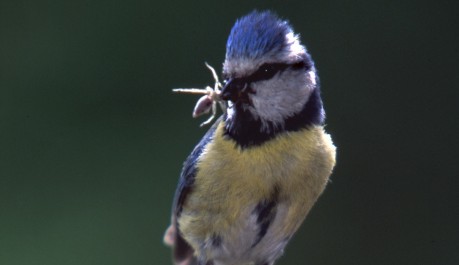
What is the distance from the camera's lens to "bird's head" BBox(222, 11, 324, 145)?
7.86ft

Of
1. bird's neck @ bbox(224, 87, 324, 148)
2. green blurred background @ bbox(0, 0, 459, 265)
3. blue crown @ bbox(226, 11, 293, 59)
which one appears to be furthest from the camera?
green blurred background @ bbox(0, 0, 459, 265)

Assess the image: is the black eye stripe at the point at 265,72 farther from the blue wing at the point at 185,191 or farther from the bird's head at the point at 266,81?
the blue wing at the point at 185,191

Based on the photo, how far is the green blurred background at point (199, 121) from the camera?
416 centimetres

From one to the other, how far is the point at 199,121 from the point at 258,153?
179 centimetres

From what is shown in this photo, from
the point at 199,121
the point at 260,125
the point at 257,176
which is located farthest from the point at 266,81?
the point at 199,121

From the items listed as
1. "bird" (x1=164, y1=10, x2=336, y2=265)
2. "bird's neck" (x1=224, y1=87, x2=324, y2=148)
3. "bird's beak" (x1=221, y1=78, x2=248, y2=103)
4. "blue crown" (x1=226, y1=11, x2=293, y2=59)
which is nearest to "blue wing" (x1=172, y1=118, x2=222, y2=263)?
"bird" (x1=164, y1=10, x2=336, y2=265)

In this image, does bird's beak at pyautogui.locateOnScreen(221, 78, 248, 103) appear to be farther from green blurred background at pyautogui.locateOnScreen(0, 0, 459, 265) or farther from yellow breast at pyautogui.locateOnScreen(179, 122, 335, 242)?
green blurred background at pyautogui.locateOnScreen(0, 0, 459, 265)

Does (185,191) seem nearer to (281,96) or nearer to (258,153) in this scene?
(258,153)

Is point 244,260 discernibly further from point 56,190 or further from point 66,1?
point 66,1

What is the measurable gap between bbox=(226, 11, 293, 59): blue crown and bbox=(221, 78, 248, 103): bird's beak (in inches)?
2.5

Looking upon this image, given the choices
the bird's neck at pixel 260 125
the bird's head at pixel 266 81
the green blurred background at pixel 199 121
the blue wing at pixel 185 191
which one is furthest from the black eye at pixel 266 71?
the green blurred background at pixel 199 121

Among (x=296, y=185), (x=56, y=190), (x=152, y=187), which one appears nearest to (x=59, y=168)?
(x=56, y=190)

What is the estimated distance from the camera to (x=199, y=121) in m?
4.32

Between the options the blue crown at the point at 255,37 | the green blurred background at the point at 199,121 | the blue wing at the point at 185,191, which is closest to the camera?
the blue crown at the point at 255,37
